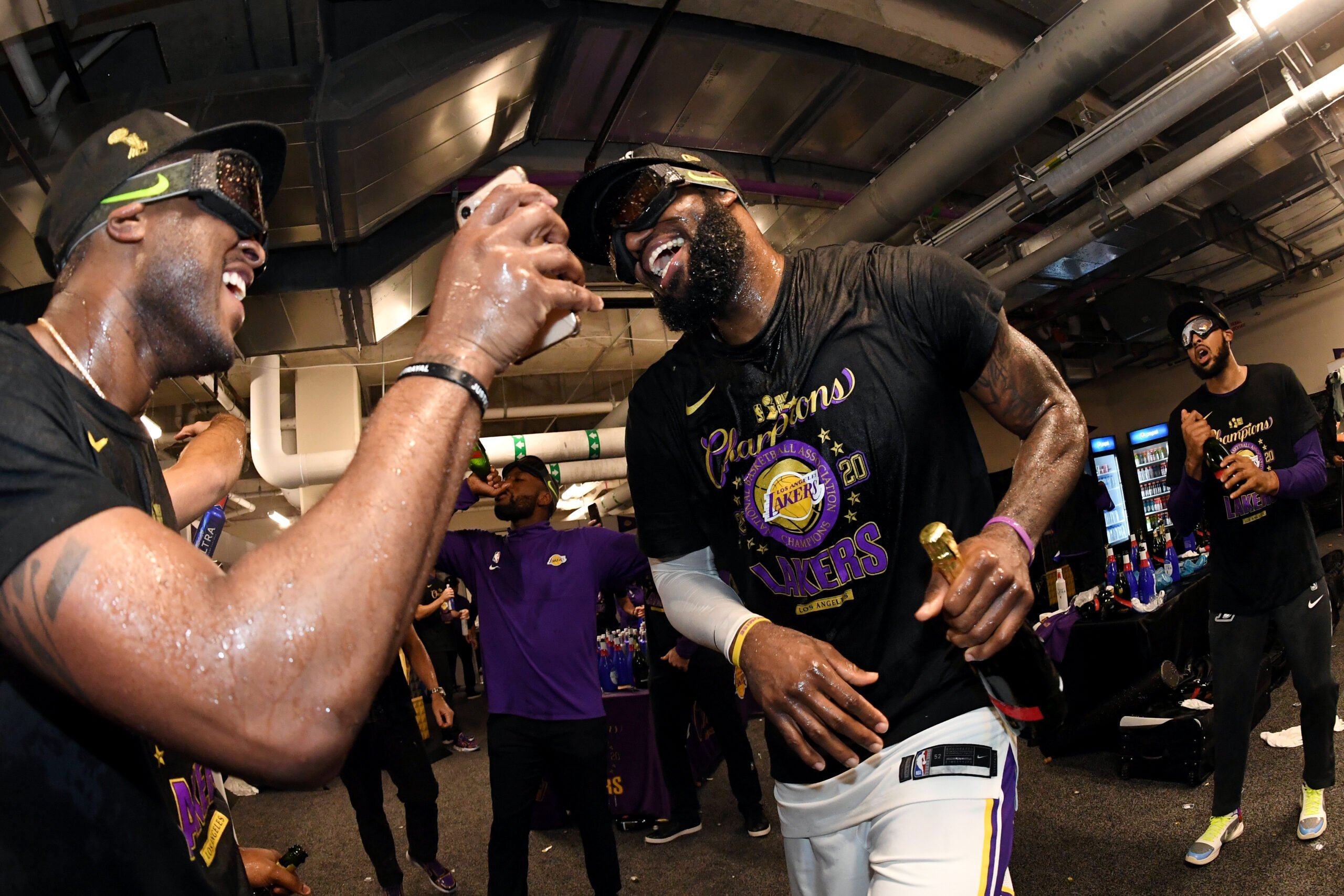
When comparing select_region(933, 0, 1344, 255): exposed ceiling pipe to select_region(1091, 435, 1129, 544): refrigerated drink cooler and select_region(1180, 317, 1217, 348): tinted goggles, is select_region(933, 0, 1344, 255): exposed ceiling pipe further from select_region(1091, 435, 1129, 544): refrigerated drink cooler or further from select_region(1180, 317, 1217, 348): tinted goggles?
select_region(1091, 435, 1129, 544): refrigerated drink cooler

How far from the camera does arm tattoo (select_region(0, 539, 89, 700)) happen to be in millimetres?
644

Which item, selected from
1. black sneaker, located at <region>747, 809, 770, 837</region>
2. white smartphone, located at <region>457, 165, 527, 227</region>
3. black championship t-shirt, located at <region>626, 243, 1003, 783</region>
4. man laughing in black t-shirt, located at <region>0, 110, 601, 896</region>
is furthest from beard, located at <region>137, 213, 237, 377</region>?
black sneaker, located at <region>747, 809, 770, 837</region>

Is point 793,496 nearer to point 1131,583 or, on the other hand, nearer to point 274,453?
point 1131,583

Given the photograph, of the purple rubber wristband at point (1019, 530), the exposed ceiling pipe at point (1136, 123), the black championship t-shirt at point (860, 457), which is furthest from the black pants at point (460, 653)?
the purple rubber wristband at point (1019, 530)

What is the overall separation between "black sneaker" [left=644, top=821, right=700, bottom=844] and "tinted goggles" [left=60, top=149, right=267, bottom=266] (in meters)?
4.34

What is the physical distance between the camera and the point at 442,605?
6.30m

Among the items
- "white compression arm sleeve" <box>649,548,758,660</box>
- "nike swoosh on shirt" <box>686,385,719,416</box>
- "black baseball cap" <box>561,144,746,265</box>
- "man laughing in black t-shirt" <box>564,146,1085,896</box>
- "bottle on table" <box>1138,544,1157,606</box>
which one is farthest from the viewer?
"bottle on table" <box>1138,544,1157,606</box>

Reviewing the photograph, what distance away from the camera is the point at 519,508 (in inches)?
159

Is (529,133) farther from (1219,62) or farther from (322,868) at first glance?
(322,868)

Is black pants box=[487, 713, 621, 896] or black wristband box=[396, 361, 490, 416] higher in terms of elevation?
black wristband box=[396, 361, 490, 416]

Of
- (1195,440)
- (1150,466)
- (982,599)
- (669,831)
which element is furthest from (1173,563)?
(1150,466)

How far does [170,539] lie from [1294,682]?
4121mm

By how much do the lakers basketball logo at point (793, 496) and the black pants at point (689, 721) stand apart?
10.7 feet

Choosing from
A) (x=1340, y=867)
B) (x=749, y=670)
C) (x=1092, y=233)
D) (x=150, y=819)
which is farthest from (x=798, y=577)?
(x=1092, y=233)
